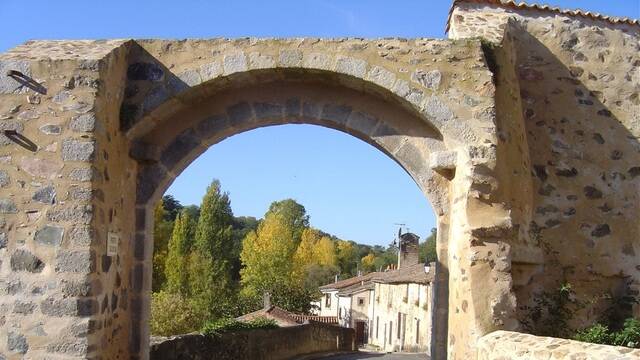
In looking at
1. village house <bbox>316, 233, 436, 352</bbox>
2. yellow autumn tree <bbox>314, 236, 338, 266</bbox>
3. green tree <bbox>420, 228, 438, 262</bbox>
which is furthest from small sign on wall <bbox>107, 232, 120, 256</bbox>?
yellow autumn tree <bbox>314, 236, 338, 266</bbox>

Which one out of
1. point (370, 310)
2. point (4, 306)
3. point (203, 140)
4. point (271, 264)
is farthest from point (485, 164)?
point (271, 264)

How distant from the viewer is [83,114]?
19.8 ft

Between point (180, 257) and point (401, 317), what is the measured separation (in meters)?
14.9

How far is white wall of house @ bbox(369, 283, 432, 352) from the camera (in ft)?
A: 87.7

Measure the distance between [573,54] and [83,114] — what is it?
17.4 ft

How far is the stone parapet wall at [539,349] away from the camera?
13.4 ft

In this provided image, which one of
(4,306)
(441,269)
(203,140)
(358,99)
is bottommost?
(4,306)

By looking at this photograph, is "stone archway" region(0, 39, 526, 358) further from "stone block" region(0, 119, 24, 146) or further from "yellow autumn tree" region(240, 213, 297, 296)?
"yellow autumn tree" region(240, 213, 297, 296)

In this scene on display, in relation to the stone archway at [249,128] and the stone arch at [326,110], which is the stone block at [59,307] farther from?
the stone arch at [326,110]

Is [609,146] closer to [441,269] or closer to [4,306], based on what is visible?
[441,269]

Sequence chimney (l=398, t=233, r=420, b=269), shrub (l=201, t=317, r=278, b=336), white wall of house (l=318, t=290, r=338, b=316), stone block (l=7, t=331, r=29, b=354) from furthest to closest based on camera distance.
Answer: white wall of house (l=318, t=290, r=338, b=316) < chimney (l=398, t=233, r=420, b=269) < shrub (l=201, t=317, r=278, b=336) < stone block (l=7, t=331, r=29, b=354)

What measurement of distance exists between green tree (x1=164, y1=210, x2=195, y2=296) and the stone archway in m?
30.9

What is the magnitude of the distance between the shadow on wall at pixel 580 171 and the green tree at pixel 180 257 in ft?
103

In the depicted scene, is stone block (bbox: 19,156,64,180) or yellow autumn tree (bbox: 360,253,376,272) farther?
yellow autumn tree (bbox: 360,253,376,272)
